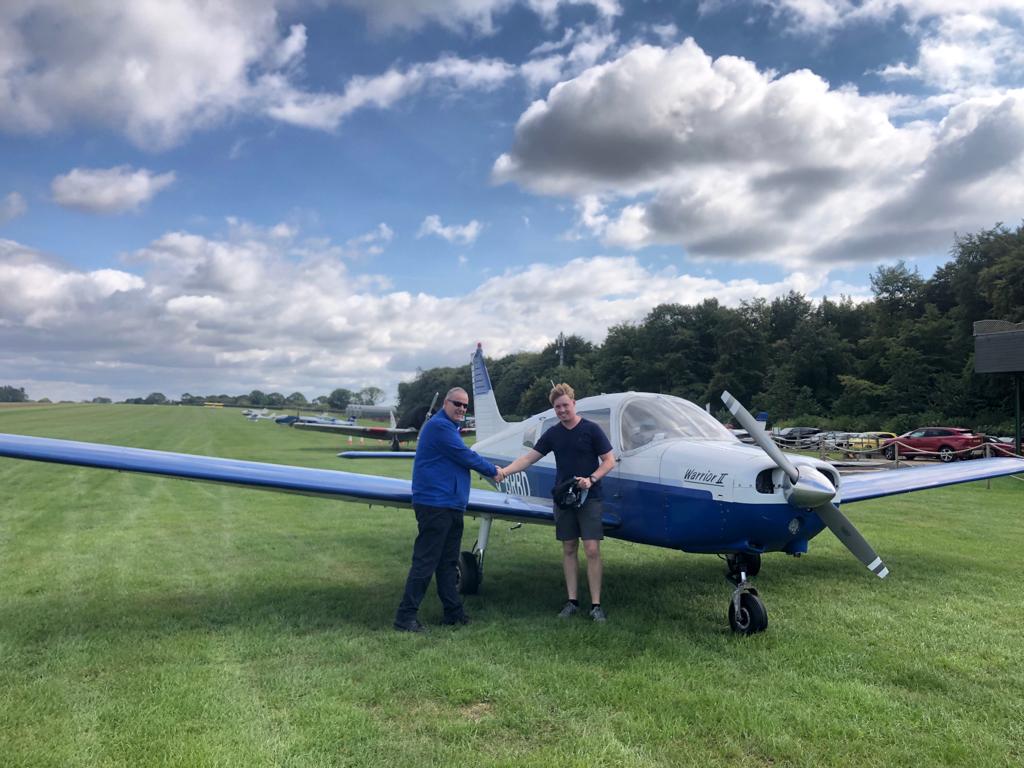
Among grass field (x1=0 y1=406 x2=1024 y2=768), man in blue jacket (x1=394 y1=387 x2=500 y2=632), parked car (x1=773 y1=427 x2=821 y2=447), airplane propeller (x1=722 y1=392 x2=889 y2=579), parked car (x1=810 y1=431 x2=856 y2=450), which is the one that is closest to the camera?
grass field (x1=0 y1=406 x2=1024 y2=768)

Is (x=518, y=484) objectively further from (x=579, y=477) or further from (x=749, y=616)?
(x=749, y=616)

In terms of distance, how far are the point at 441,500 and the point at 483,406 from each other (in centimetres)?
621

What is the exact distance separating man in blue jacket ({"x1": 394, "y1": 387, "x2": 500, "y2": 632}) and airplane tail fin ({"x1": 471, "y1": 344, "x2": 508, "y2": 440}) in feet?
17.2

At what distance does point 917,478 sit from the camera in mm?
8602

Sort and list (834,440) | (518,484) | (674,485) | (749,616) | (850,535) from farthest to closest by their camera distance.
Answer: (834,440) < (518,484) < (674,485) < (850,535) < (749,616)

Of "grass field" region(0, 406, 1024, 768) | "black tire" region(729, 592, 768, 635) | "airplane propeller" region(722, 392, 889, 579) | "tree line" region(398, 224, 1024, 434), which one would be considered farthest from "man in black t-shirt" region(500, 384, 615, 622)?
"tree line" region(398, 224, 1024, 434)

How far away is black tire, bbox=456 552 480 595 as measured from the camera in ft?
21.8

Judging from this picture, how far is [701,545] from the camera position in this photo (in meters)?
5.34

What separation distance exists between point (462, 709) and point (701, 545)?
2412 mm

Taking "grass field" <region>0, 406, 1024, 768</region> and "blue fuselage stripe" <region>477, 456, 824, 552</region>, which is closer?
"grass field" <region>0, 406, 1024, 768</region>

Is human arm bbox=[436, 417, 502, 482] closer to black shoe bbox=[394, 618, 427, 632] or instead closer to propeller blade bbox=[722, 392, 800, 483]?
black shoe bbox=[394, 618, 427, 632]

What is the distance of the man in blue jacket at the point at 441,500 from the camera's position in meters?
5.48

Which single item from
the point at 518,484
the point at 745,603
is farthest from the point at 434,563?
the point at 518,484

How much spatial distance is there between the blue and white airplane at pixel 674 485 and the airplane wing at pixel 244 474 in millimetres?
10
